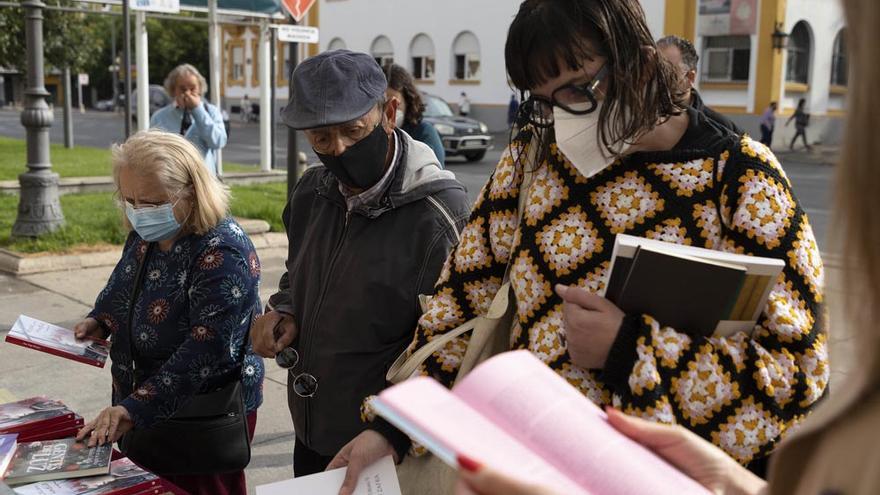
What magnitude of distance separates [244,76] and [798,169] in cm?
2994

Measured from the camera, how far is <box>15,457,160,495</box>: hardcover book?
6.62 ft

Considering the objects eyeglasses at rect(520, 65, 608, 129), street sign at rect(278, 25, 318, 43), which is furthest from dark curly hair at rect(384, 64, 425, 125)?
eyeglasses at rect(520, 65, 608, 129)

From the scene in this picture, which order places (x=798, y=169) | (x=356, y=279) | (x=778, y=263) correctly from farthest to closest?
(x=798, y=169), (x=356, y=279), (x=778, y=263)

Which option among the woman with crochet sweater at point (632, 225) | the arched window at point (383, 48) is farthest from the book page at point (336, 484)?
the arched window at point (383, 48)

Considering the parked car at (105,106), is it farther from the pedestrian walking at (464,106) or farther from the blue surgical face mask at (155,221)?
the blue surgical face mask at (155,221)

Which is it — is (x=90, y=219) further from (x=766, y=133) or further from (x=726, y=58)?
(x=726, y=58)

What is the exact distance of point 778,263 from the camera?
4.57 feet

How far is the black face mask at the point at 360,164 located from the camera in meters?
2.39

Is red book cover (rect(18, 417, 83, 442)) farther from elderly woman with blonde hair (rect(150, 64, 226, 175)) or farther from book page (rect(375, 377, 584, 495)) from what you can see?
elderly woman with blonde hair (rect(150, 64, 226, 175))

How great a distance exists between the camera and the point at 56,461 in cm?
217

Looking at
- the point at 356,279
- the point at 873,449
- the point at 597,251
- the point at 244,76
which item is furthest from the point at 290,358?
the point at 244,76

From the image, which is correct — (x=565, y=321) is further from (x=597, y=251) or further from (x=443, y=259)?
(x=443, y=259)

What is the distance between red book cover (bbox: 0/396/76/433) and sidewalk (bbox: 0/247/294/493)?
5.18 ft

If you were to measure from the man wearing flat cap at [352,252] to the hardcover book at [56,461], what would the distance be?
20.2 inches
